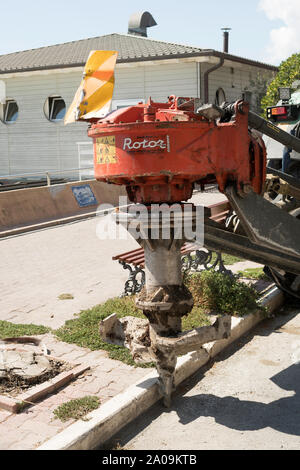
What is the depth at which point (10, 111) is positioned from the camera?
22656mm

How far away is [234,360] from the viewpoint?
5.32 m

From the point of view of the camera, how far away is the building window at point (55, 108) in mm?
21172

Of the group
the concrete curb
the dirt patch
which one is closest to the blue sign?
the concrete curb

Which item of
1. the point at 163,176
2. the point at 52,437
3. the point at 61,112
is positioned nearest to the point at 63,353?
the point at 52,437

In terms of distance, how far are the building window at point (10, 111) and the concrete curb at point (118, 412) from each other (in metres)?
19.2

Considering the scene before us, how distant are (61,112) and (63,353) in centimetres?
1745

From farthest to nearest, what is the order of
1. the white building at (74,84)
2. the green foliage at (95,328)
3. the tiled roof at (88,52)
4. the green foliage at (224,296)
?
the white building at (74,84)
the tiled roof at (88,52)
the green foliage at (224,296)
the green foliage at (95,328)

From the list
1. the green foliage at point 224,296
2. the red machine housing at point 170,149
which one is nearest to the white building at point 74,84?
the green foliage at point 224,296

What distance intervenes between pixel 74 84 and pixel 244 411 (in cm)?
1778

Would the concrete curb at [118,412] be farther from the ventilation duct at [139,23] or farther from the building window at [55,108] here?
the ventilation duct at [139,23]

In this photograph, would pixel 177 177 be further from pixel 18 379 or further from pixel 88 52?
pixel 88 52

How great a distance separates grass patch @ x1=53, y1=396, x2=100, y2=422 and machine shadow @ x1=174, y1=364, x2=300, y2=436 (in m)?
0.69

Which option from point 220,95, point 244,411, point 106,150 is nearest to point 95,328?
point 244,411

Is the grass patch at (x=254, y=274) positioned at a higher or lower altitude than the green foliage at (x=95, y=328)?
lower
